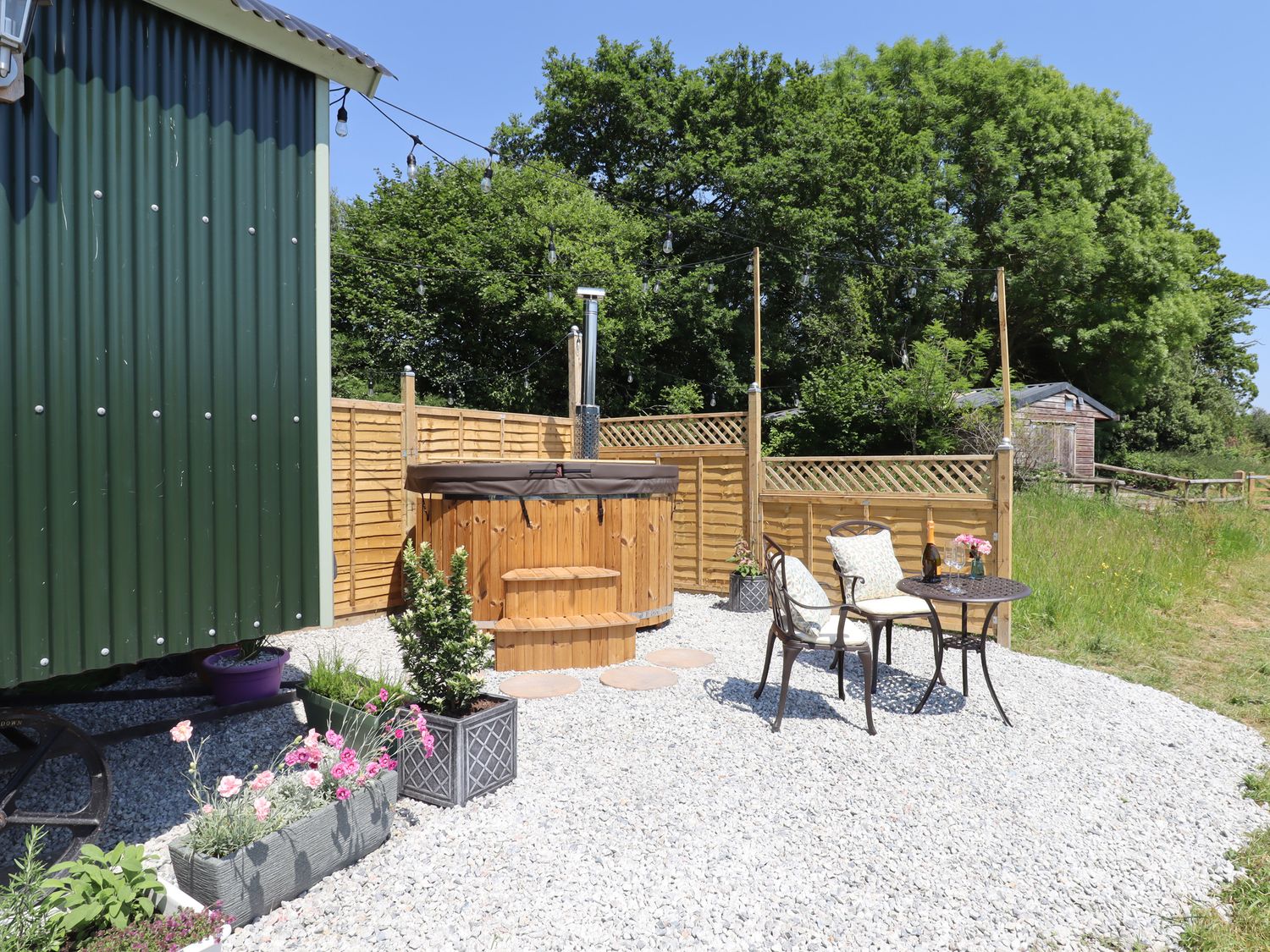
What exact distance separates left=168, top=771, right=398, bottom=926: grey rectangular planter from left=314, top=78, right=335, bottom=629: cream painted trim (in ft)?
2.35

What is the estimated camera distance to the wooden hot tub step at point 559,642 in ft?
16.3

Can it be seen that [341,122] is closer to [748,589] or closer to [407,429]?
[407,429]

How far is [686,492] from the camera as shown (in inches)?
309

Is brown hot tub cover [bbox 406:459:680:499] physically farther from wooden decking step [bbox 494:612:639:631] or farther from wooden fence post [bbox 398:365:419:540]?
wooden decking step [bbox 494:612:639:631]

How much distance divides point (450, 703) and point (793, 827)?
149 cm

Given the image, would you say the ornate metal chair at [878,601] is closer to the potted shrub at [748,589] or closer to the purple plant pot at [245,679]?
the potted shrub at [748,589]

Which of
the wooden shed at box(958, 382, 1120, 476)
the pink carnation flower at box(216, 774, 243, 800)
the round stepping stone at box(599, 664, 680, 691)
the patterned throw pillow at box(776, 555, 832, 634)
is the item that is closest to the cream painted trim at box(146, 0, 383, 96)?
the pink carnation flower at box(216, 774, 243, 800)

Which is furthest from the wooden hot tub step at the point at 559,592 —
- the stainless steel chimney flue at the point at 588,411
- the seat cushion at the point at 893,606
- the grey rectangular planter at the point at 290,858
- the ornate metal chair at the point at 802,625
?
the grey rectangular planter at the point at 290,858

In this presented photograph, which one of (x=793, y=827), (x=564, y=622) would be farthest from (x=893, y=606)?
(x=564, y=622)

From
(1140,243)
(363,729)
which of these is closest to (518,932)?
(363,729)

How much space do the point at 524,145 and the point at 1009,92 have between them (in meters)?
13.0

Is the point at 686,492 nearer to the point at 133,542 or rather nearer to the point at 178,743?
the point at 178,743

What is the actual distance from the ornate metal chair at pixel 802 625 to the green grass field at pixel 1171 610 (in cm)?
167

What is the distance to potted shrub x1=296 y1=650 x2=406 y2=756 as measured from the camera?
9.76ft
